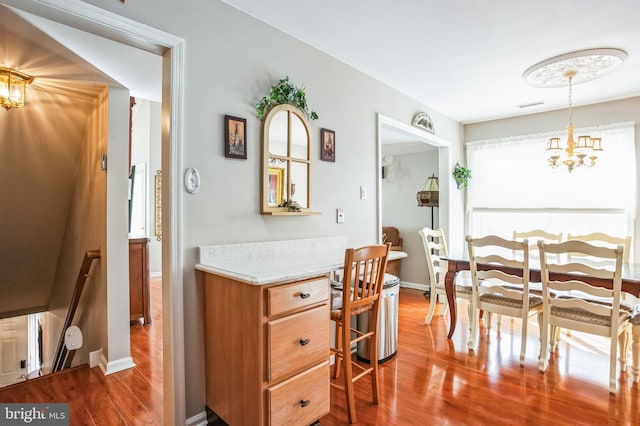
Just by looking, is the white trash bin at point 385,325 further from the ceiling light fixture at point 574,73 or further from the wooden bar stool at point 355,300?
the ceiling light fixture at point 574,73

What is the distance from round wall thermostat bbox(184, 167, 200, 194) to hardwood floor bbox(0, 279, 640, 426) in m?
1.38

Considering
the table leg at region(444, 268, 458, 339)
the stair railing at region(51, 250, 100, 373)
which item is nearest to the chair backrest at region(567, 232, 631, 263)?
the table leg at region(444, 268, 458, 339)

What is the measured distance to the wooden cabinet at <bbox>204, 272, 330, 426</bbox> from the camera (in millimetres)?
1577

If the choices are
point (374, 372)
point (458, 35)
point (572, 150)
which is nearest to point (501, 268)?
point (572, 150)

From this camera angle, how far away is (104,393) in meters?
2.32

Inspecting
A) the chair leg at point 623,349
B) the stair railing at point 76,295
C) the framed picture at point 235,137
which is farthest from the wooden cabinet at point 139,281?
the chair leg at point 623,349

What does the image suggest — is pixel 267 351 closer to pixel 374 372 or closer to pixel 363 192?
pixel 374 372

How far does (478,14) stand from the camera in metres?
2.23

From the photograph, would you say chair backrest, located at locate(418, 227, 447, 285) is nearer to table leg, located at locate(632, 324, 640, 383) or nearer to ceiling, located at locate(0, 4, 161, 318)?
table leg, located at locate(632, 324, 640, 383)

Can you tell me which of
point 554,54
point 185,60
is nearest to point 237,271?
point 185,60

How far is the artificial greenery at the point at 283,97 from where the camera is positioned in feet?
7.38

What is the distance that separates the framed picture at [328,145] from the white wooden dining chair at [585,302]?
171 centimetres

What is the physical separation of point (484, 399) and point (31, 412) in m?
2.85

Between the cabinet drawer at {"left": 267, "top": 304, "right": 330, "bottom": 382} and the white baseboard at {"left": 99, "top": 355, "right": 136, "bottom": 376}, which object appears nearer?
the cabinet drawer at {"left": 267, "top": 304, "right": 330, "bottom": 382}
